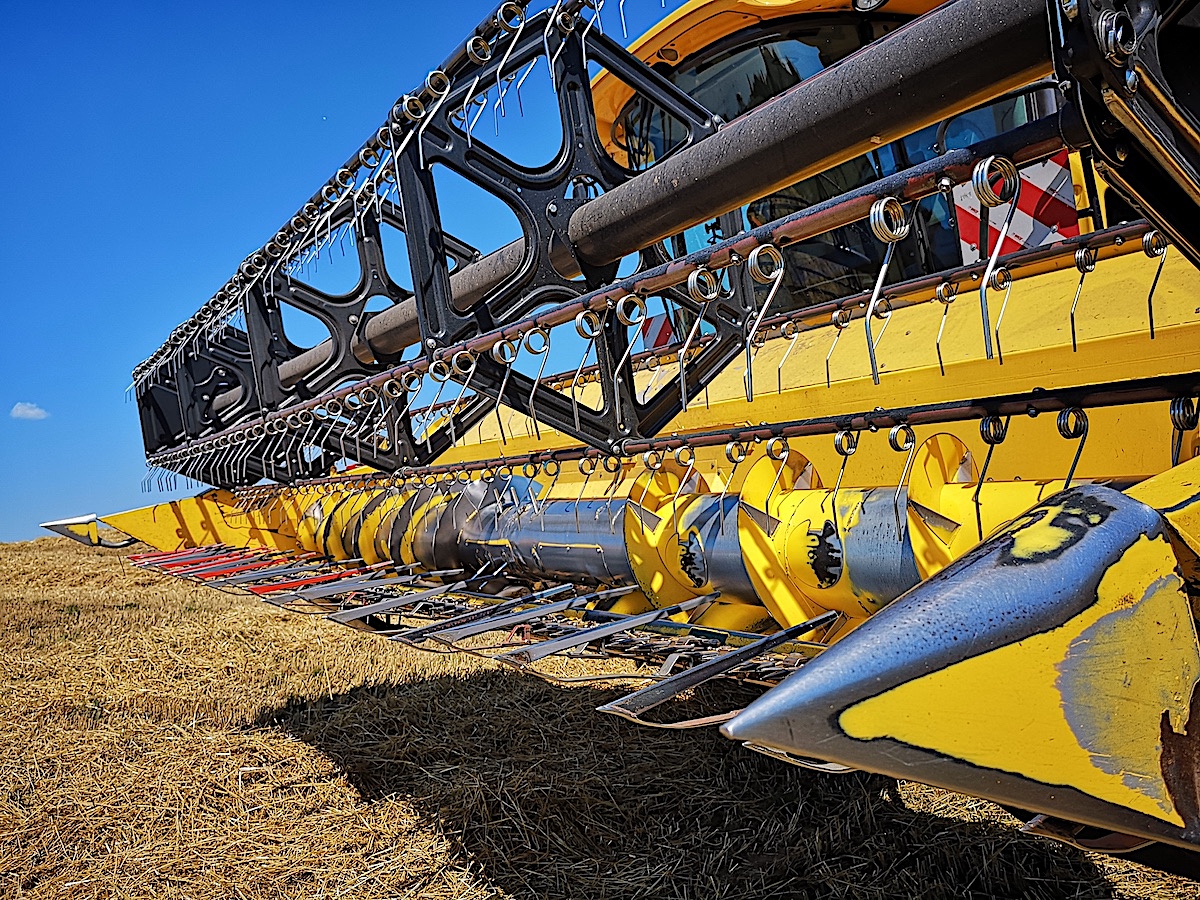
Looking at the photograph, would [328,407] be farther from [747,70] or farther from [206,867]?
[747,70]

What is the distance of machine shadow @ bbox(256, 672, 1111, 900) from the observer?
2.24 meters

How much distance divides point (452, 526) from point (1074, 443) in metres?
1.75

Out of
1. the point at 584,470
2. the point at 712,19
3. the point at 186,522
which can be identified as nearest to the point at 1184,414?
the point at 584,470

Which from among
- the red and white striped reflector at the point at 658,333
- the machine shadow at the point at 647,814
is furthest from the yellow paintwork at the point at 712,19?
the machine shadow at the point at 647,814

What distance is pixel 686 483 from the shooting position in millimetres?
2344

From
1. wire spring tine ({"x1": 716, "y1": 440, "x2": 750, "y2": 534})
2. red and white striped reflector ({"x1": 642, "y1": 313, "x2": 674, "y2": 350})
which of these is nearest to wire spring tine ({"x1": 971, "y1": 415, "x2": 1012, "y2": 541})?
wire spring tine ({"x1": 716, "y1": 440, "x2": 750, "y2": 534})

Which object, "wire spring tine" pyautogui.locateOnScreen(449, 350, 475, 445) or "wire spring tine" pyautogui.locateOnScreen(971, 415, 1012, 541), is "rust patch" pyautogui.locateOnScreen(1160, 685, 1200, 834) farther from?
"wire spring tine" pyautogui.locateOnScreen(449, 350, 475, 445)

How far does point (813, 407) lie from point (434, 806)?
177 centimetres

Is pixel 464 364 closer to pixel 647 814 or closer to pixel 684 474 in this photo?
pixel 684 474

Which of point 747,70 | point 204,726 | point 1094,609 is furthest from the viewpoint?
point 747,70

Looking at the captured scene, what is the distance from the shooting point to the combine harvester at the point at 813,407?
89 centimetres

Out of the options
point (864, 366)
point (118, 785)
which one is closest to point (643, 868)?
point (864, 366)

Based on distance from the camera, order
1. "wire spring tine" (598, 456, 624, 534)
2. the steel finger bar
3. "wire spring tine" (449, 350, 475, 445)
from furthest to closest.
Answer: "wire spring tine" (449, 350, 475, 445) < "wire spring tine" (598, 456, 624, 534) < the steel finger bar

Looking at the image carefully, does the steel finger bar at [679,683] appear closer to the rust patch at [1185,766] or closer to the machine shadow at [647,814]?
the rust patch at [1185,766]
